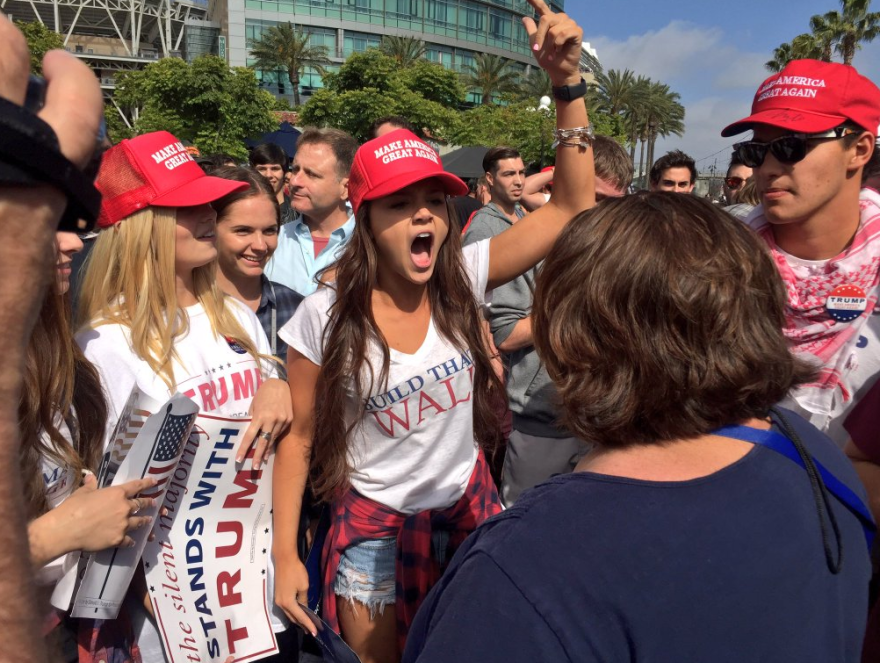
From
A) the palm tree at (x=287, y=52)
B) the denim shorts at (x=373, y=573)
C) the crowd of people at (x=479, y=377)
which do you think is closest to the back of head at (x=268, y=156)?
the crowd of people at (x=479, y=377)

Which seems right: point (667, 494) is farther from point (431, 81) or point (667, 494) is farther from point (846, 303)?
point (431, 81)

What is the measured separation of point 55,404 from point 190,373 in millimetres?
468

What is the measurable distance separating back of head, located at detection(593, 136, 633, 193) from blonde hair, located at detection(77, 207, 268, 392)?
2419mm

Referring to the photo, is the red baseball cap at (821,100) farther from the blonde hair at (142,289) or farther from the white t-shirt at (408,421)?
the blonde hair at (142,289)

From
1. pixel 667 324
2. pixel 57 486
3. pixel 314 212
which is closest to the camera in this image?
pixel 667 324

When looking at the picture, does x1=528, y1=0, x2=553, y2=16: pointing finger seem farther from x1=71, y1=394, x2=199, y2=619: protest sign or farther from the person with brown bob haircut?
x1=71, y1=394, x2=199, y2=619: protest sign

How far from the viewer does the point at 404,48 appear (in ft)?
180

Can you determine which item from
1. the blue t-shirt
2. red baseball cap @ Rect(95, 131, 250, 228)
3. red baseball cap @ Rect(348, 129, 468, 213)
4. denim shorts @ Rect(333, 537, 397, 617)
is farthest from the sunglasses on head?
red baseball cap @ Rect(95, 131, 250, 228)

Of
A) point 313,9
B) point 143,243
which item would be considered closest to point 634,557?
point 143,243

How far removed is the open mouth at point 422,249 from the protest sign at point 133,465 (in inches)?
33.7

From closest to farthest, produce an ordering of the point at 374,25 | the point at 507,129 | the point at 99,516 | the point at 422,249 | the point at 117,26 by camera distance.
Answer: the point at 99,516
the point at 422,249
the point at 507,129
the point at 374,25
the point at 117,26

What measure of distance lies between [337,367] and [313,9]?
63.3 meters

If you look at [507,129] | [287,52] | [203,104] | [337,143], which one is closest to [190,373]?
[337,143]

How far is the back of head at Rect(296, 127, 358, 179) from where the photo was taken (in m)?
4.12
